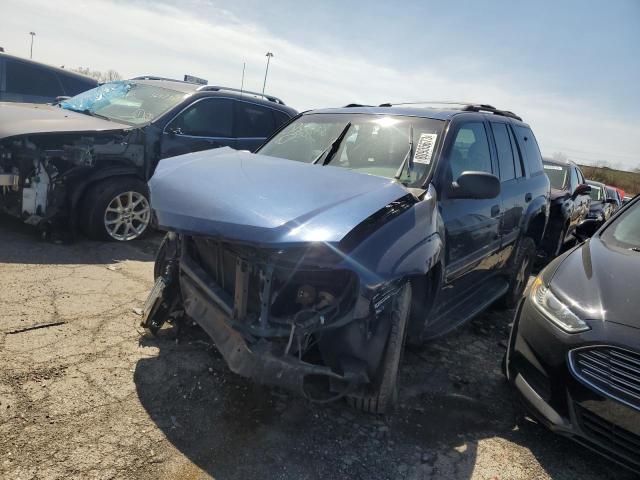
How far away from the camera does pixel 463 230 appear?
3324 millimetres

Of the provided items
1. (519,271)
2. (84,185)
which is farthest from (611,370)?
(84,185)

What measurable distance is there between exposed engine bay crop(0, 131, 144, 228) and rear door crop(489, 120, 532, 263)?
406 cm

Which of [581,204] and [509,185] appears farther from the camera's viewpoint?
[581,204]

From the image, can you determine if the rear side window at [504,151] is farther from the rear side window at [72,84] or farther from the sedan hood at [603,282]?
the rear side window at [72,84]

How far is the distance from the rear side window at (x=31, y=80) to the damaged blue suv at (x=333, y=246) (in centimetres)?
693

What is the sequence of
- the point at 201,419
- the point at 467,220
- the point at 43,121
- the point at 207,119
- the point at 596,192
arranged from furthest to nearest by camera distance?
1. the point at 596,192
2. the point at 207,119
3. the point at 43,121
4. the point at 467,220
5. the point at 201,419

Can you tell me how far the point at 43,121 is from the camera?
4.77 m

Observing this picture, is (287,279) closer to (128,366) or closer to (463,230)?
(128,366)

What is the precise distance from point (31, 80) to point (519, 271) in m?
8.84

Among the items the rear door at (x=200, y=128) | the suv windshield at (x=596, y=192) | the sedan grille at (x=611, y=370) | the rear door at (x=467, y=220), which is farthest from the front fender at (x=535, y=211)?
the suv windshield at (x=596, y=192)

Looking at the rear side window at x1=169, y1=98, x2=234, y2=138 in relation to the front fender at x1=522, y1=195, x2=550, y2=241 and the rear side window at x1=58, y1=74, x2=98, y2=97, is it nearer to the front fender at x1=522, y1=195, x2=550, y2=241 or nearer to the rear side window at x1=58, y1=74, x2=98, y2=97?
the front fender at x1=522, y1=195, x2=550, y2=241

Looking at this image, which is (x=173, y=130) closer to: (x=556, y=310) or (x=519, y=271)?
(x=519, y=271)

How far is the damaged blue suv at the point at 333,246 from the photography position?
2197mm

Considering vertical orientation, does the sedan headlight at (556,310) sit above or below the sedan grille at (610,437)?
above
